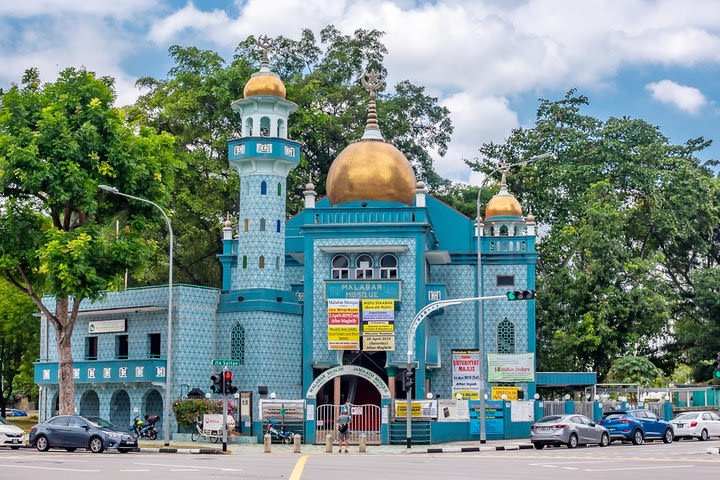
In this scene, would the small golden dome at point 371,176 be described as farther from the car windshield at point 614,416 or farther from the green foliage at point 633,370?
the green foliage at point 633,370

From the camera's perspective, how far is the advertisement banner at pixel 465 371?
5503cm

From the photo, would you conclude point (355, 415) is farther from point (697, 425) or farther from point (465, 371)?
point (697, 425)

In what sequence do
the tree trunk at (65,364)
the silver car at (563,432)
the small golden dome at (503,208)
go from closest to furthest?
the silver car at (563,432), the tree trunk at (65,364), the small golden dome at (503,208)

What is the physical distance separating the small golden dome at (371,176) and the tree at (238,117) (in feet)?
32.9

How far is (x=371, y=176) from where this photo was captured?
175 feet

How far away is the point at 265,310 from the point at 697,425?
19.9 meters

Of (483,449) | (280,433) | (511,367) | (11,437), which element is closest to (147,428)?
(280,433)

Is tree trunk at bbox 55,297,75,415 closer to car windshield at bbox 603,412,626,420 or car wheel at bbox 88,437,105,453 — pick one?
car wheel at bbox 88,437,105,453

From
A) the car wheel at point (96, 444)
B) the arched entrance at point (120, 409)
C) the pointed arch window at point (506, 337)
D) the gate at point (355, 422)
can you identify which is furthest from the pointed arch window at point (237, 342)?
the car wheel at point (96, 444)

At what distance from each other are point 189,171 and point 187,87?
590cm

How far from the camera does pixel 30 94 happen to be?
152ft

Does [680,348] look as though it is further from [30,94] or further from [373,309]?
[30,94]

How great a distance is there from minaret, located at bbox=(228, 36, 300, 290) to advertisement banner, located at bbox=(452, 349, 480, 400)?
10.0m

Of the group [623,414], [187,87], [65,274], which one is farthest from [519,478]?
[187,87]
